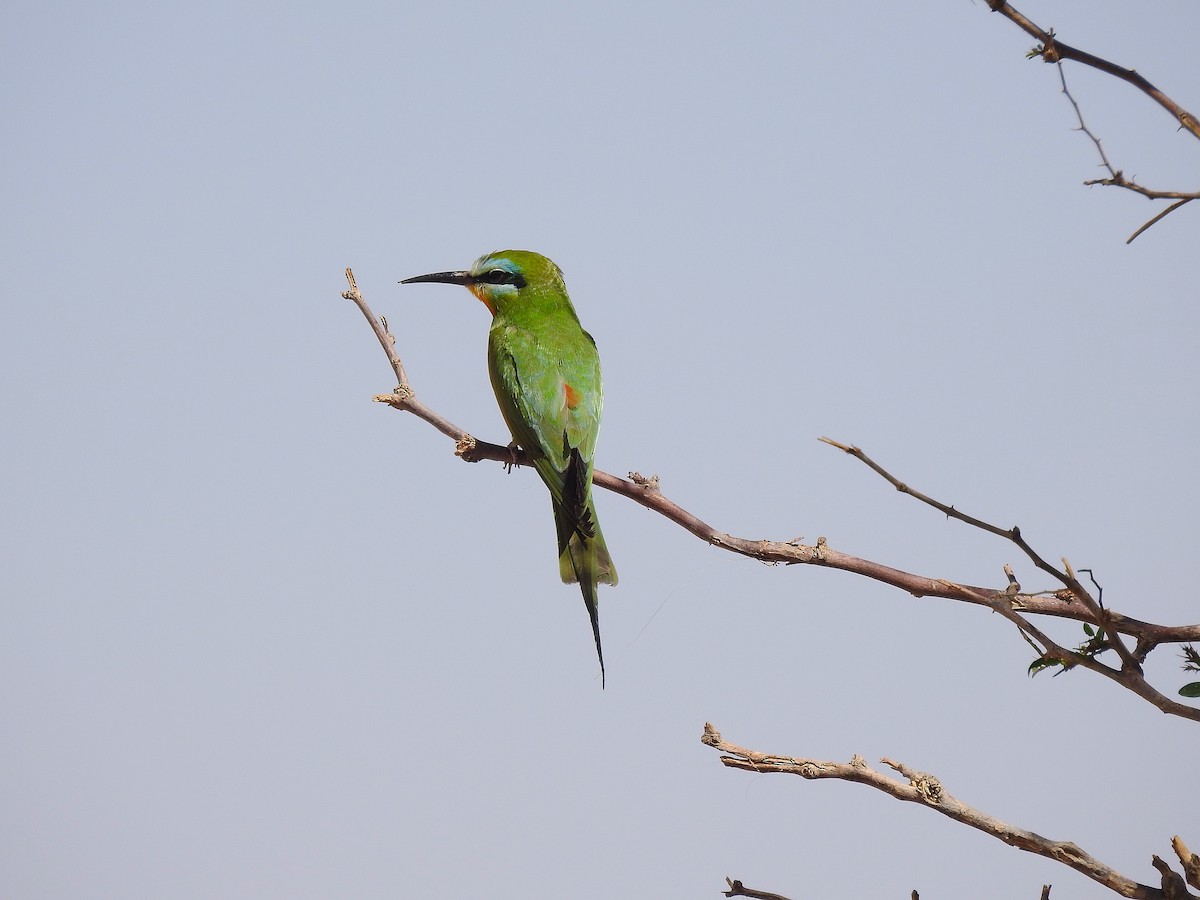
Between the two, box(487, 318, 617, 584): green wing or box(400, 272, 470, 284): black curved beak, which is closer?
box(487, 318, 617, 584): green wing

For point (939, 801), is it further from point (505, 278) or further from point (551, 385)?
point (505, 278)

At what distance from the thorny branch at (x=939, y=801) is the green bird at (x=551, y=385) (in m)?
0.71

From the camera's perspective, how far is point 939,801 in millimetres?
1091

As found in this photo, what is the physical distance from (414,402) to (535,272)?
3.76ft

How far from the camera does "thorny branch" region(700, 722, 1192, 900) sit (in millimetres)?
1037

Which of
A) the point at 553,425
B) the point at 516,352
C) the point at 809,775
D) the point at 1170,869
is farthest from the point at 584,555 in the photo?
the point at 1170,869

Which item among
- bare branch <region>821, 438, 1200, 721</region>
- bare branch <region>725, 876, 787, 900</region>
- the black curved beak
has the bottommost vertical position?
bare branch <region>725, 876, 787, 900</region>

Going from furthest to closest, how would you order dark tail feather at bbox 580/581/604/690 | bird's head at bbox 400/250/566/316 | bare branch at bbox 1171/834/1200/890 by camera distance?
bird's head at bbox 400/250/566/316 < dark tail feather at bbox 580/581/604/690 < bare branch at bbox 1171/834/1200/890

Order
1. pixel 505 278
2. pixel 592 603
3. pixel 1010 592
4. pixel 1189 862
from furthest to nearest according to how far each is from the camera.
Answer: pixel 505 278 → pixel 592 603 → pixel 1010 592 → pixel 1189 862

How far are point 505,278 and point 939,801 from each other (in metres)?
2.17

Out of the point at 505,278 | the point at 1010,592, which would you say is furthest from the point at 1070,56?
the point at 505,278

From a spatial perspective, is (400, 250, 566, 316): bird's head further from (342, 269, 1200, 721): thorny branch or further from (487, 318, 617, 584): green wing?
(342, 269, 1200, 721): thorny branch

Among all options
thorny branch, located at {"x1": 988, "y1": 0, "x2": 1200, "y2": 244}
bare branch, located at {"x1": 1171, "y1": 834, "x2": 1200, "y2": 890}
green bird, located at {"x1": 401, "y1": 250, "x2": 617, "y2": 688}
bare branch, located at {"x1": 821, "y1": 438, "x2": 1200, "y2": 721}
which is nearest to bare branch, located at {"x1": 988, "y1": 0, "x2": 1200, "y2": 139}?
thorny branch, located at {"x1": 988, "y1": 0, "x2": 1200, "y2": 244}

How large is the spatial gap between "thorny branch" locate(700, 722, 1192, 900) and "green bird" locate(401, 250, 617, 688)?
0.71m
